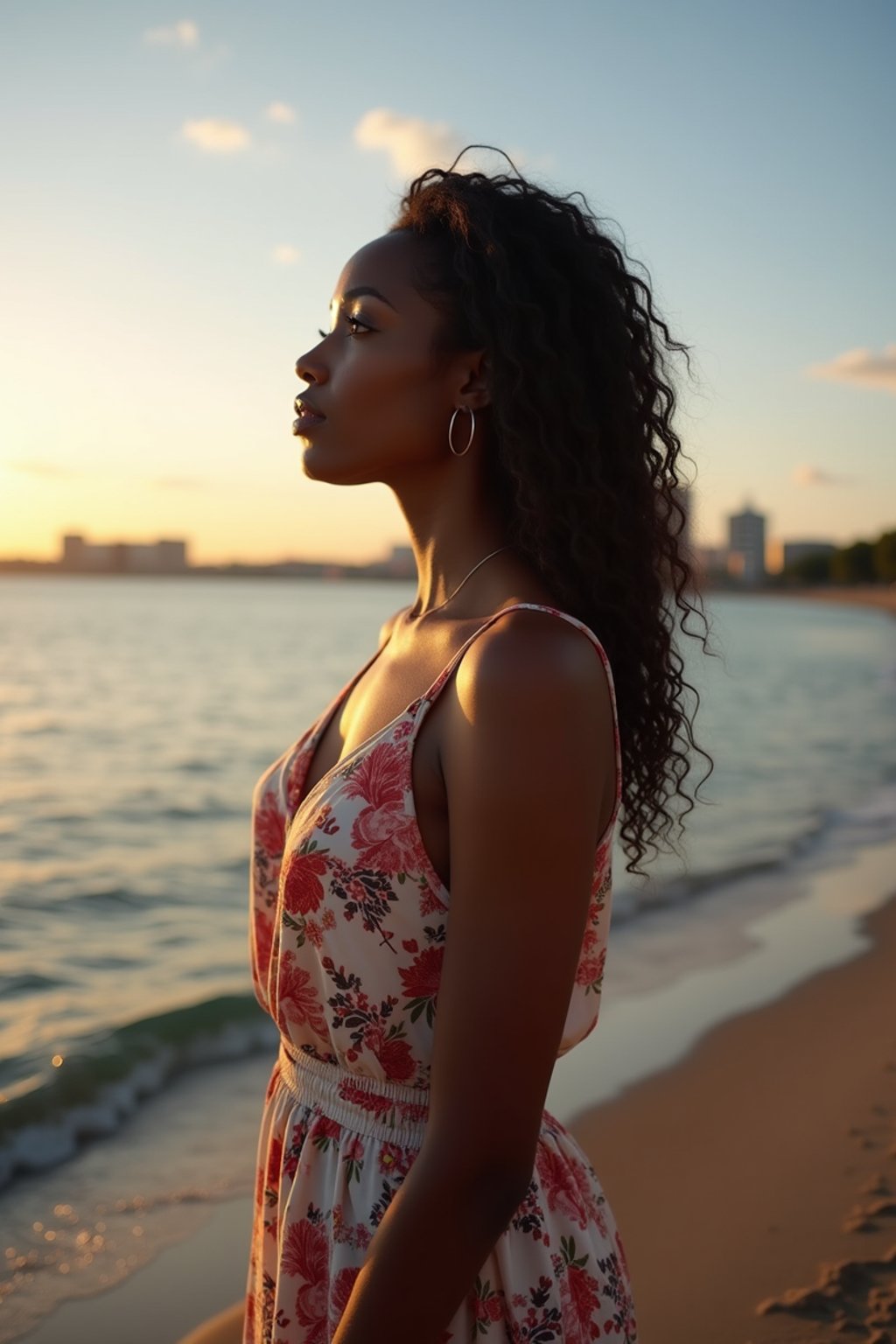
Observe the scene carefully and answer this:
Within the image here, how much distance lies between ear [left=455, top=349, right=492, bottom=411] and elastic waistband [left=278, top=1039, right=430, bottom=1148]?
3.12 ft

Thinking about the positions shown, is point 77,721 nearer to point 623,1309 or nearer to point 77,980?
point 77,980

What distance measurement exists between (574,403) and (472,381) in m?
0.16

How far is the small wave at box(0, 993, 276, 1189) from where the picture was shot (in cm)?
490

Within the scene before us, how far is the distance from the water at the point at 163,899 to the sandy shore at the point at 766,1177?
748mm

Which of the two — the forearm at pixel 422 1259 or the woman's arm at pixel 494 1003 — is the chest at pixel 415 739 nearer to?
the woman's arm at pixel 494 1003

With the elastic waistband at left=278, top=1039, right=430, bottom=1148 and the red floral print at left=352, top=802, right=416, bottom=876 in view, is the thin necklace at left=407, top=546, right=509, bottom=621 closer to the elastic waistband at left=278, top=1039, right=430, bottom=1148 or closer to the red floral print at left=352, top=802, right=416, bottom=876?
the red floral print at left=352, top=802, right=416, bottom=876

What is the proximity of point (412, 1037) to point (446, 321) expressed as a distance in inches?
39.4

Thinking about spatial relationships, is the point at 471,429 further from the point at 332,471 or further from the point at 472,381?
the point at 332,471

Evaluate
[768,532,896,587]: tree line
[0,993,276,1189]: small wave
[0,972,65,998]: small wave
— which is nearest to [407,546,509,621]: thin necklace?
[0,993,276,1189]: small wave

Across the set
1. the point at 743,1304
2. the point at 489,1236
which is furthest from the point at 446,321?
the point at 743,1304

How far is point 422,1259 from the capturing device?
1.28 m

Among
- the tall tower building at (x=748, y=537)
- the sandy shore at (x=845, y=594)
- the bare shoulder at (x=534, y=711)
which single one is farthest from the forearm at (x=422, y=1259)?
the tall tower building at (x=748, y=537)

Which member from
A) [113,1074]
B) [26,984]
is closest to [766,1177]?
[113,1074]

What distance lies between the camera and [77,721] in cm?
2038
